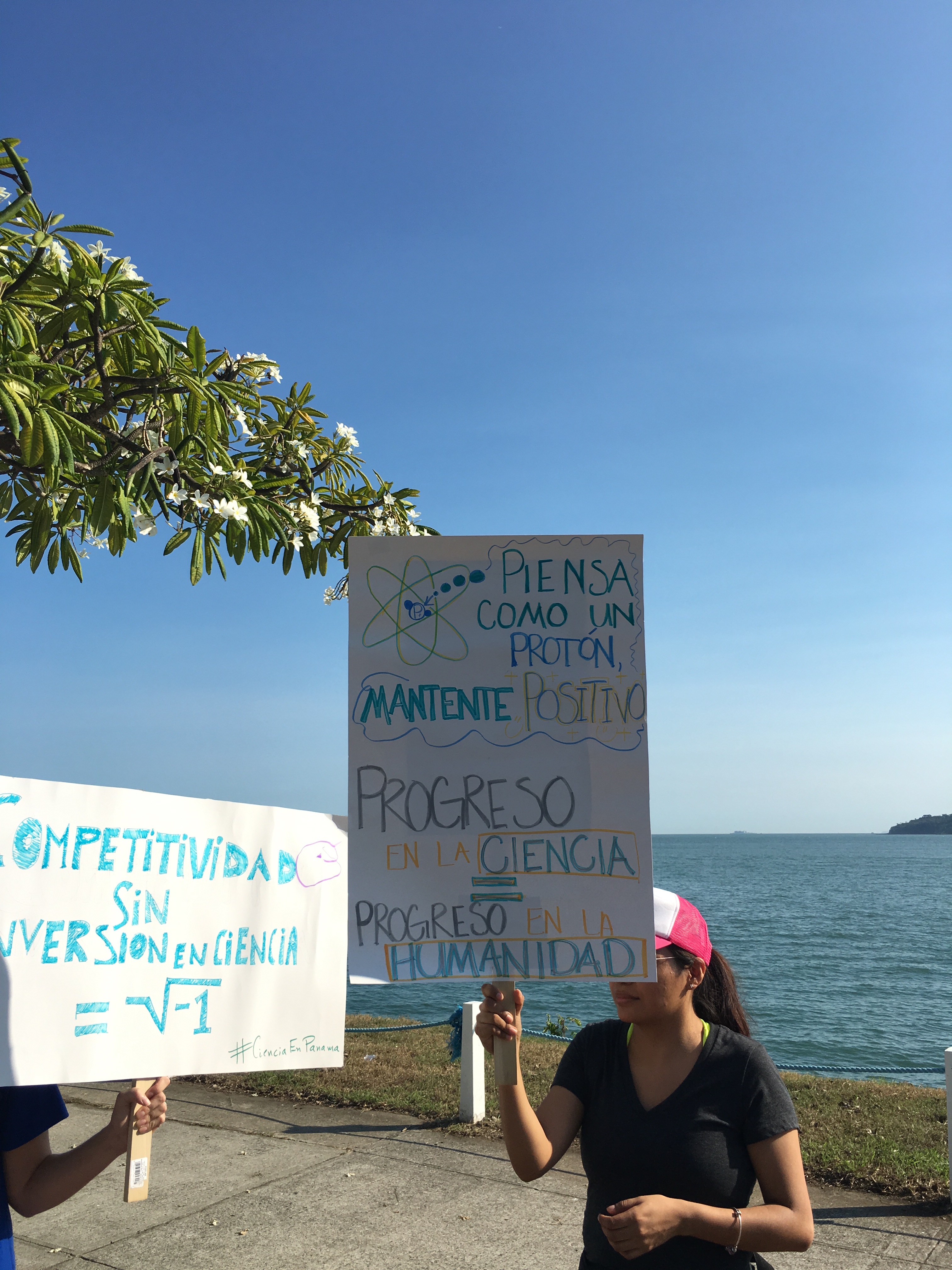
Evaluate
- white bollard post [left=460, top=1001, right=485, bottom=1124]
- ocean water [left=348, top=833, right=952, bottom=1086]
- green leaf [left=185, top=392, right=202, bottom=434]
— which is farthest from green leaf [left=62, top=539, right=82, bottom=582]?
white bollard post [left=460, top=1001, right=485, bottom=1124]

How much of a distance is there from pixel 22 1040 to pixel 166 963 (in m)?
0.42

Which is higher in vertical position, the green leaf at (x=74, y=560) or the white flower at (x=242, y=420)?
the white flower at (x=242, y=420)

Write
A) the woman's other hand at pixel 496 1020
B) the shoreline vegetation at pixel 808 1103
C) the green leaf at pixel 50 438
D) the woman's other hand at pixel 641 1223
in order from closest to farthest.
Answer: the woman's other hand at pixel 641 1223 → the woman's other hand at pixel 496 1020 → the green leaf at pixel 50 438 → the shoreline vegetation at pixel 808 1103

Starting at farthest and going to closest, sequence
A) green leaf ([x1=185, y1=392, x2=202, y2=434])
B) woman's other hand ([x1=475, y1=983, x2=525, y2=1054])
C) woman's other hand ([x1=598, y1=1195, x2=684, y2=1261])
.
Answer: green leaf ([x1=185, y1=392, x2=202, y2=434]), woman's other hand ([x1=475, y1=983, x2=525, y2=1054]), woman's other hand ([x1=598, y1=1195, x2=684, y2=1261])

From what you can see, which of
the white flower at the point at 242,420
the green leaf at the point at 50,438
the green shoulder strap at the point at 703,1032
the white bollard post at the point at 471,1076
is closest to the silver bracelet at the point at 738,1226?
the green shoulder strap at the point at 703,1032

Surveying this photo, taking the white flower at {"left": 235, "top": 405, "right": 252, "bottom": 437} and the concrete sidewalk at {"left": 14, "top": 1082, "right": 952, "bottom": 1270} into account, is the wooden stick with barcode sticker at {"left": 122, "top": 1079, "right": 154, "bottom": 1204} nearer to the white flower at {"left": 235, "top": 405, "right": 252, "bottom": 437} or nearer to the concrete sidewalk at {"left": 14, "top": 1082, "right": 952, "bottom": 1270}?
the white flower at {"left": 235, "top": 405, "right": 252, "bottom": 437}

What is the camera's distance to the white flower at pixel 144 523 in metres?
3.50

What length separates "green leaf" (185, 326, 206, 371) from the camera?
126 inches

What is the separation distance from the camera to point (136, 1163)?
8.01 ft

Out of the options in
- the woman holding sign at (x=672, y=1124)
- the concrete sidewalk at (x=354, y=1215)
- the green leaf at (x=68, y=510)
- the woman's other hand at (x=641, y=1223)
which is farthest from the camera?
the concrete sidewalk at (x=354, y=1215)

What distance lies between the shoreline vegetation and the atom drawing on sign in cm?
415

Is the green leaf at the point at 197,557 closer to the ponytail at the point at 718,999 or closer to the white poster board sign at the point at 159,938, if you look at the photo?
the white poster board sign at the point at 159,938

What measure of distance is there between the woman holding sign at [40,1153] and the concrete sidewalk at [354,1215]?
2.66 m

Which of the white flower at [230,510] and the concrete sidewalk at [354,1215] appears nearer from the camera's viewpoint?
the white flower at [230,510]
